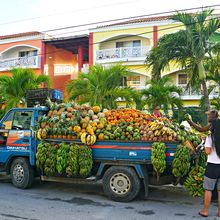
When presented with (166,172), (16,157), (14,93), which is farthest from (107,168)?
(14,93)

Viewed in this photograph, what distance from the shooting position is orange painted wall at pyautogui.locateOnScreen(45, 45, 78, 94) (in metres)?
28.8

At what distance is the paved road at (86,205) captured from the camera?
18.3ft

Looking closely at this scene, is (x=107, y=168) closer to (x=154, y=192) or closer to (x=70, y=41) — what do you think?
(x=154, y=192)

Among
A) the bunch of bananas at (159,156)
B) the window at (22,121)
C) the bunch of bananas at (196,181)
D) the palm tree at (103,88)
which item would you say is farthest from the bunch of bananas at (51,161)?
the palm tree at (103,88)

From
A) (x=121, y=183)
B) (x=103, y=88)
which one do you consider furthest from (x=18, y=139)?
(x=103, y=88)

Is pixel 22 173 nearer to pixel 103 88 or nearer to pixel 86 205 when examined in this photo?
pixel 86 205

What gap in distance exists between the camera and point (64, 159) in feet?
22.3

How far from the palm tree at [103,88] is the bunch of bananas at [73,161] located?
569 cm

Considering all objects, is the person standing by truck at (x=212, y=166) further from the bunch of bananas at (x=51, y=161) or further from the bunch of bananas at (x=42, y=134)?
the bunch of bananas at (x=42, y=134)

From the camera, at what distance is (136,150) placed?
6.44 metres

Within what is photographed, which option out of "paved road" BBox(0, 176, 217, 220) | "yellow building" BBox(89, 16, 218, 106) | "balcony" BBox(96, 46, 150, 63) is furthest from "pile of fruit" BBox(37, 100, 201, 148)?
"balcony" BBox(96, 46, 150, 63)

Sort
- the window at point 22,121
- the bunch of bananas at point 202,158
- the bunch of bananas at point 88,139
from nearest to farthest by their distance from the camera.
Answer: the bunch of bananas at point 202,158, the bunch of bananas at point 88,139, the window at point 22,121

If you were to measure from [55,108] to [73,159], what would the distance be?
5.70 feet

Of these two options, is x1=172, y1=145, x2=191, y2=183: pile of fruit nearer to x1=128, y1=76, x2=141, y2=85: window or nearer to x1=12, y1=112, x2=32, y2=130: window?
x1=12, y1=112, x2=32, y2=130: window
